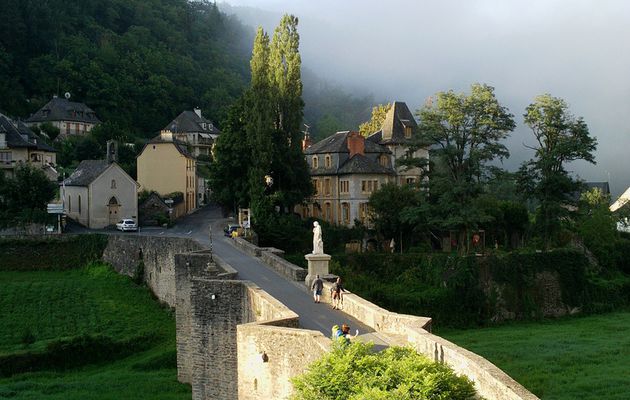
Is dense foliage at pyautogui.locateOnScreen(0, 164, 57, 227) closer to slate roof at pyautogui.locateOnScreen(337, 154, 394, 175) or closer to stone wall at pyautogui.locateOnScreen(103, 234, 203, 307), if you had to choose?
stone wall at pyautogui.locateOnScreen(103, 234, 203, 307)

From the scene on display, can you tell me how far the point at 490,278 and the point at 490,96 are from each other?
11.3 metres

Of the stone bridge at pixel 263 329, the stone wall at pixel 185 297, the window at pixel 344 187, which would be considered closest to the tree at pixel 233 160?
the window at pixel 344 187

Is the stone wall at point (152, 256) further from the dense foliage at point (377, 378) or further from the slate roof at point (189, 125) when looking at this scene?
the slate roof at point (189, 125)

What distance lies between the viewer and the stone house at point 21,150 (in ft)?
227

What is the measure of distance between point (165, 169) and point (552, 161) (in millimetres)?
31122

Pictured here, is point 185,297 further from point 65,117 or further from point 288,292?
point 65,117

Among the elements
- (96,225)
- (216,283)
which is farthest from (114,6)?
(216,283)

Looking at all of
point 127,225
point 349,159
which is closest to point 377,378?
point 349,159

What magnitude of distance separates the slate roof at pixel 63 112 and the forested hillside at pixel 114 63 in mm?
4039

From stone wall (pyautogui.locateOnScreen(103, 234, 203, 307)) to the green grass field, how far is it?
0.64m

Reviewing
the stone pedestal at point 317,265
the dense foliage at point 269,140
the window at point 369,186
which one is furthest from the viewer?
the window at point 369,186

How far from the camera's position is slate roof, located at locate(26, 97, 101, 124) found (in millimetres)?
95325

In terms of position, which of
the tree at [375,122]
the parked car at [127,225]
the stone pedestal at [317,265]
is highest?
the tree at [375,122]

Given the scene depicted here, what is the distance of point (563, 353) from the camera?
35.8m
